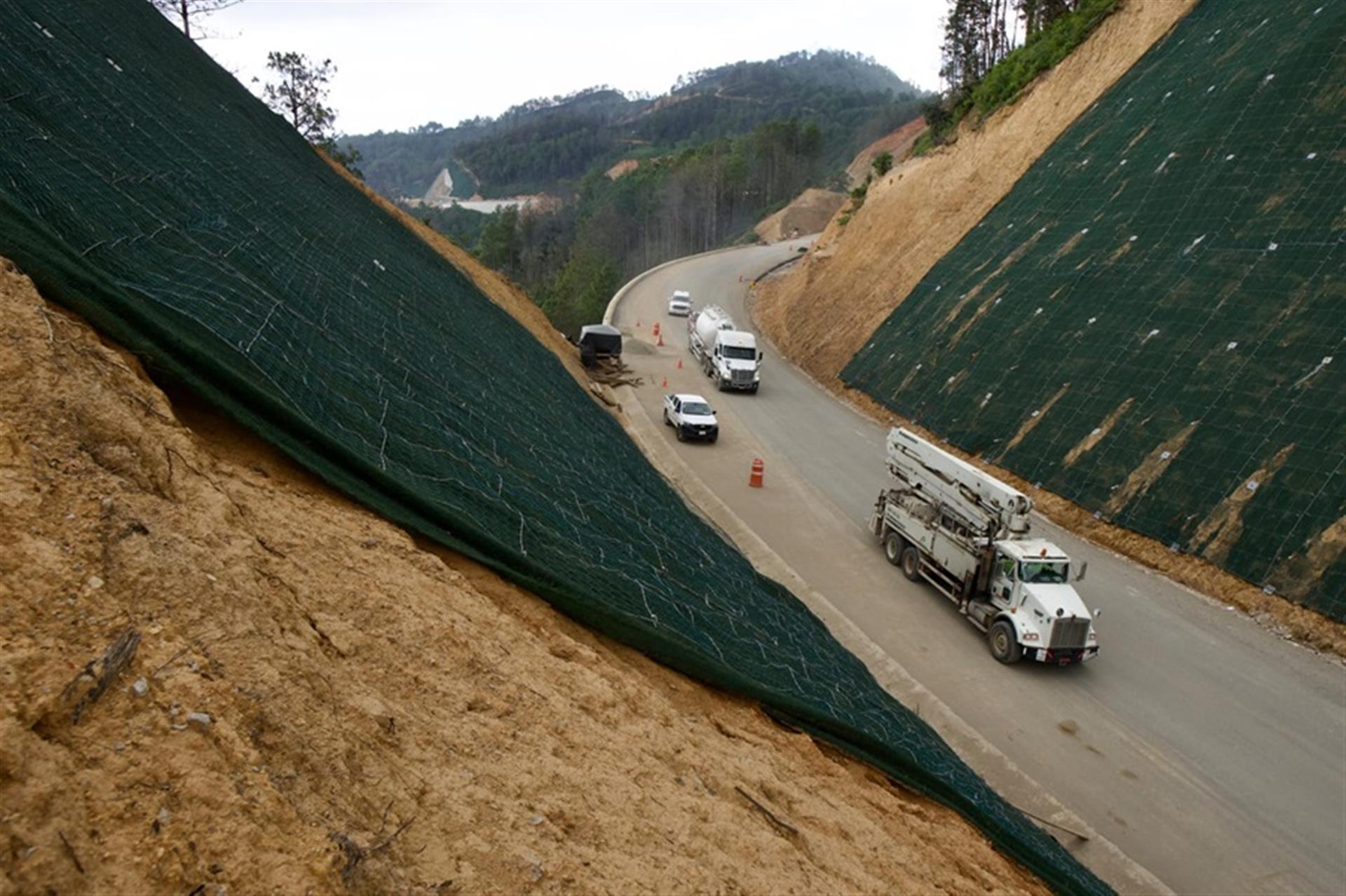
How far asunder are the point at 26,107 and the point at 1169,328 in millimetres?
21537

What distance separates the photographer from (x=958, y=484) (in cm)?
1459

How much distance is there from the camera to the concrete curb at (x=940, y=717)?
9.03m

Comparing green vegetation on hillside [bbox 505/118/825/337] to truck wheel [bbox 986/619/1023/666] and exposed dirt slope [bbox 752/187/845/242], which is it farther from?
truck wheel [bbox 986/619/1023/666]

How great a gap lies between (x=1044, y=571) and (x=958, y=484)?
88.1 inches

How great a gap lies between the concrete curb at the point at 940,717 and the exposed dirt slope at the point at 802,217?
5762 centimetres

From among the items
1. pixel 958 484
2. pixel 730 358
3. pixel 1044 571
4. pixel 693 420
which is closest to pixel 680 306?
pixel 730 358

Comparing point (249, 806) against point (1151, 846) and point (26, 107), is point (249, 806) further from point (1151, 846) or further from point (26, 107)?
point (1151, 846)

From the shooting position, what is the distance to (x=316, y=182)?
18.4 meters

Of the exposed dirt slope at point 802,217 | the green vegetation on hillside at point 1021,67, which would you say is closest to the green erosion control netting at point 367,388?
the green vegetation on hillside at point 1021,67

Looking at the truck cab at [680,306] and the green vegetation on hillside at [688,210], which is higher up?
the green vegetation on hillside at [688,210]

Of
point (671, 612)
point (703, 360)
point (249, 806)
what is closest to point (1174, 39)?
point (703, 360)

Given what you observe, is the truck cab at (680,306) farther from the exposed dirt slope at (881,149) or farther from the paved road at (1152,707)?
the exposed dirt slope at (881,149)

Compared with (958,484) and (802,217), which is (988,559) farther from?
(802,217)

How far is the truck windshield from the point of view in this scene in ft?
42.7
